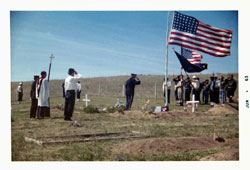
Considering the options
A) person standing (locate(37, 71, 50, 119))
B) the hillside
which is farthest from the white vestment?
the hillside

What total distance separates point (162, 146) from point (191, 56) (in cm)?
620

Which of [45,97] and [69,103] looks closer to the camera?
[69,103]

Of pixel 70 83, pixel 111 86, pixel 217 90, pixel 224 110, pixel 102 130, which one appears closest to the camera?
pixel 102 130

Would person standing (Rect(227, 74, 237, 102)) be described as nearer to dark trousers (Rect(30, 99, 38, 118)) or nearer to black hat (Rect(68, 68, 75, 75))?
black hat (Rect(68, 68, 75, 75))

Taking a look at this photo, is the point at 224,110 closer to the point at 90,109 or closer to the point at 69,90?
the point at 90,109

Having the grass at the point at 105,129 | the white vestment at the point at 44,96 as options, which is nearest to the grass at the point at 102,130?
the grass at the point at 105,129

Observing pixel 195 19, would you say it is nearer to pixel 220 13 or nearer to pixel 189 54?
pixel 220 13

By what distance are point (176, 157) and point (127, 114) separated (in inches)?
270

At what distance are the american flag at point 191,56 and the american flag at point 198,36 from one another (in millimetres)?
726

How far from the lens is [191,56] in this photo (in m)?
14.7

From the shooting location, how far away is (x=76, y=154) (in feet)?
29.2

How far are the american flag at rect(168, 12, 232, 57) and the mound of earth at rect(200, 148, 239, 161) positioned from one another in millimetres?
4375

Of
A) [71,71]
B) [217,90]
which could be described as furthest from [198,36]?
[217,90]
